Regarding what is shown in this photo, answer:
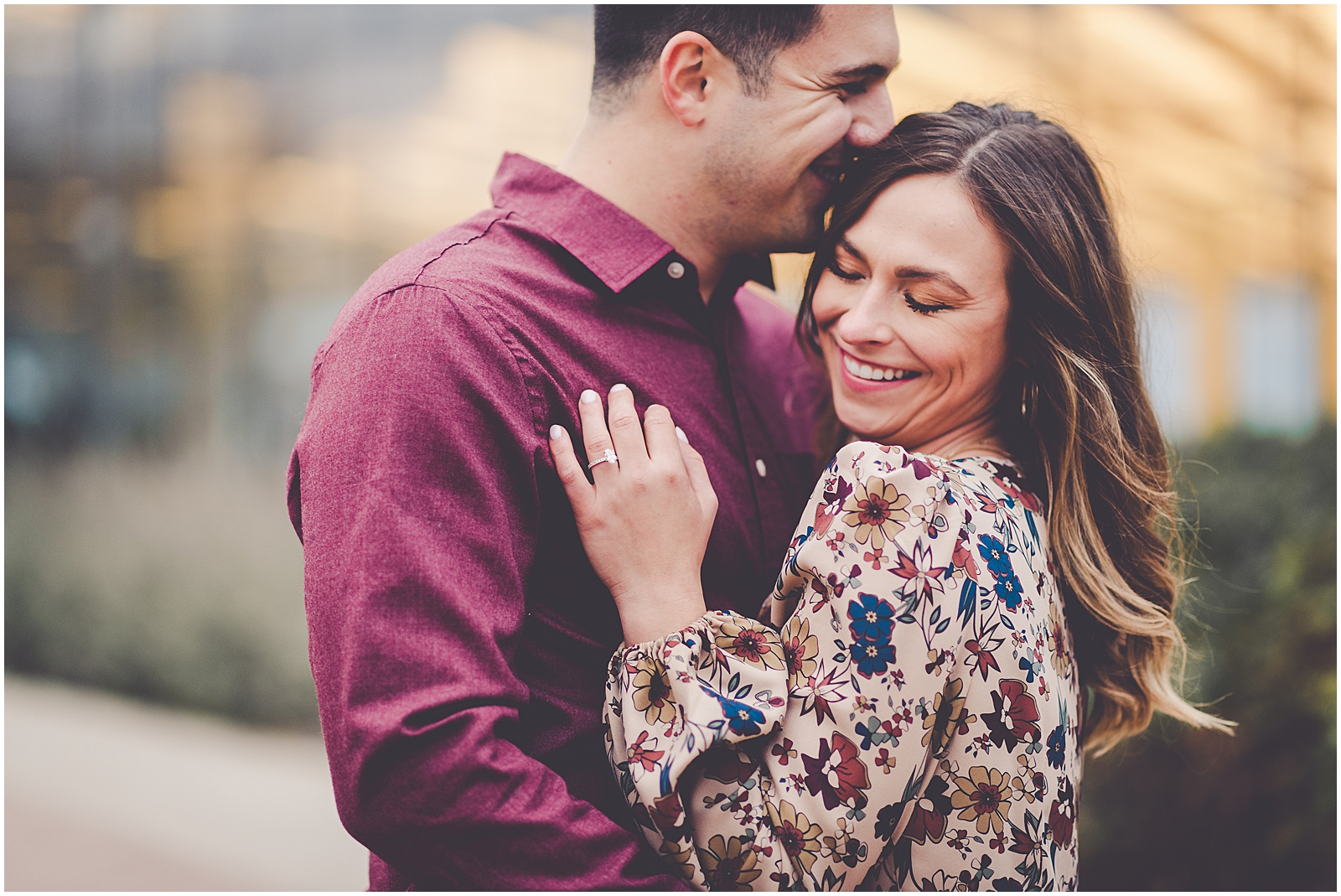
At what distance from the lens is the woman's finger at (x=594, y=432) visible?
62.9 inches

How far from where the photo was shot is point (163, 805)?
16.8 ft

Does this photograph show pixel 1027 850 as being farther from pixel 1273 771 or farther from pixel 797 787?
pixel 1273 771

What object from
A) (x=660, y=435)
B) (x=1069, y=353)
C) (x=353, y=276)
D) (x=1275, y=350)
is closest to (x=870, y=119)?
(x=1069, y=353)

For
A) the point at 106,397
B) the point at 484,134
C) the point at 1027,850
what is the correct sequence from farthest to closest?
the point at 106,397
the point at 484,134
the point at 1027,850

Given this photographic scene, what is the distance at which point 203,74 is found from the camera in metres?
8.68

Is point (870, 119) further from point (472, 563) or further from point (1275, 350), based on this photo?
point (1275, 350)

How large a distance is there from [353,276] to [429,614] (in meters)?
7.35

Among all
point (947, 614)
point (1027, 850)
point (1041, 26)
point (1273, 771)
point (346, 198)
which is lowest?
point (1273, 771)

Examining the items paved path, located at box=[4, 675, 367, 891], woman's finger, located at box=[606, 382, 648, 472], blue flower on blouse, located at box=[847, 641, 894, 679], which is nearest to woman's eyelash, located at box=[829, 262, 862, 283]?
woman's finger, located at box=[606, 382, 648, 472]

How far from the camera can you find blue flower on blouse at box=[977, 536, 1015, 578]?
1544 millimetres

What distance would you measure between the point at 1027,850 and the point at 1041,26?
5334mm

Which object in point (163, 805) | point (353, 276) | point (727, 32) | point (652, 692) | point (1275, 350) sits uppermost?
point (727, 32)

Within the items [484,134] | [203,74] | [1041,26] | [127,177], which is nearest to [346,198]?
[484,134]

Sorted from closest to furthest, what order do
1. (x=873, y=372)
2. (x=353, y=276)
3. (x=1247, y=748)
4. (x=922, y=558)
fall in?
(x=922, y=558)
(x=873, y=372)
(x=1247, y=748)
(x=353, y=276)
